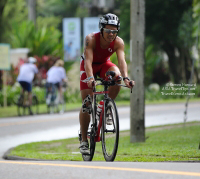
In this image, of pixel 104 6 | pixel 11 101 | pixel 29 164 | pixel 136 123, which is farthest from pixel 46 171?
pixel 104 6

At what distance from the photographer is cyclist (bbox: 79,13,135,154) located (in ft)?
22.9

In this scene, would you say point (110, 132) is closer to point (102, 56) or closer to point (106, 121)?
point (106, 121)

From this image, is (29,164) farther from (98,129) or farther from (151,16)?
(151,16)

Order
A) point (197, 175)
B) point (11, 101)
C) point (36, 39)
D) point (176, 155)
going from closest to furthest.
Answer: point (197, 175), point (176, 155), point (11, 101), point (36, 39)

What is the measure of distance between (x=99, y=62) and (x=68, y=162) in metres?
1.46

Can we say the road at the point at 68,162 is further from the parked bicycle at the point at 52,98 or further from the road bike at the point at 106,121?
the parked bicycle at the point at 52,98

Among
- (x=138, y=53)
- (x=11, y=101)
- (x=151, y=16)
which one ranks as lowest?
(x=11, y=101)

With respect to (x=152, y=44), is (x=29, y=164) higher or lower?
lower

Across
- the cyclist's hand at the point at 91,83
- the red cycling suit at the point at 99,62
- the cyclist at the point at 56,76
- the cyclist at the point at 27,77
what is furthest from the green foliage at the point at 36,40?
the cyclist's hand at the point at 91,83

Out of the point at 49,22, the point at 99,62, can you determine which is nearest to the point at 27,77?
the point at 99,62

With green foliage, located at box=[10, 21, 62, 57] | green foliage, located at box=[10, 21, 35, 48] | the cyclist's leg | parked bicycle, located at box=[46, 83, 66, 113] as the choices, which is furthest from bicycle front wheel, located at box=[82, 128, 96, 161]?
green foliage, located at box=[10, 21, 35, 48]

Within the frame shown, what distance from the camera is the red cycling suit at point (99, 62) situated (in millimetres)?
7156

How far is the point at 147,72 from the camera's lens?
31.8 metres

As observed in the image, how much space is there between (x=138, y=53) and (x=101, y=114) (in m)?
3.51
